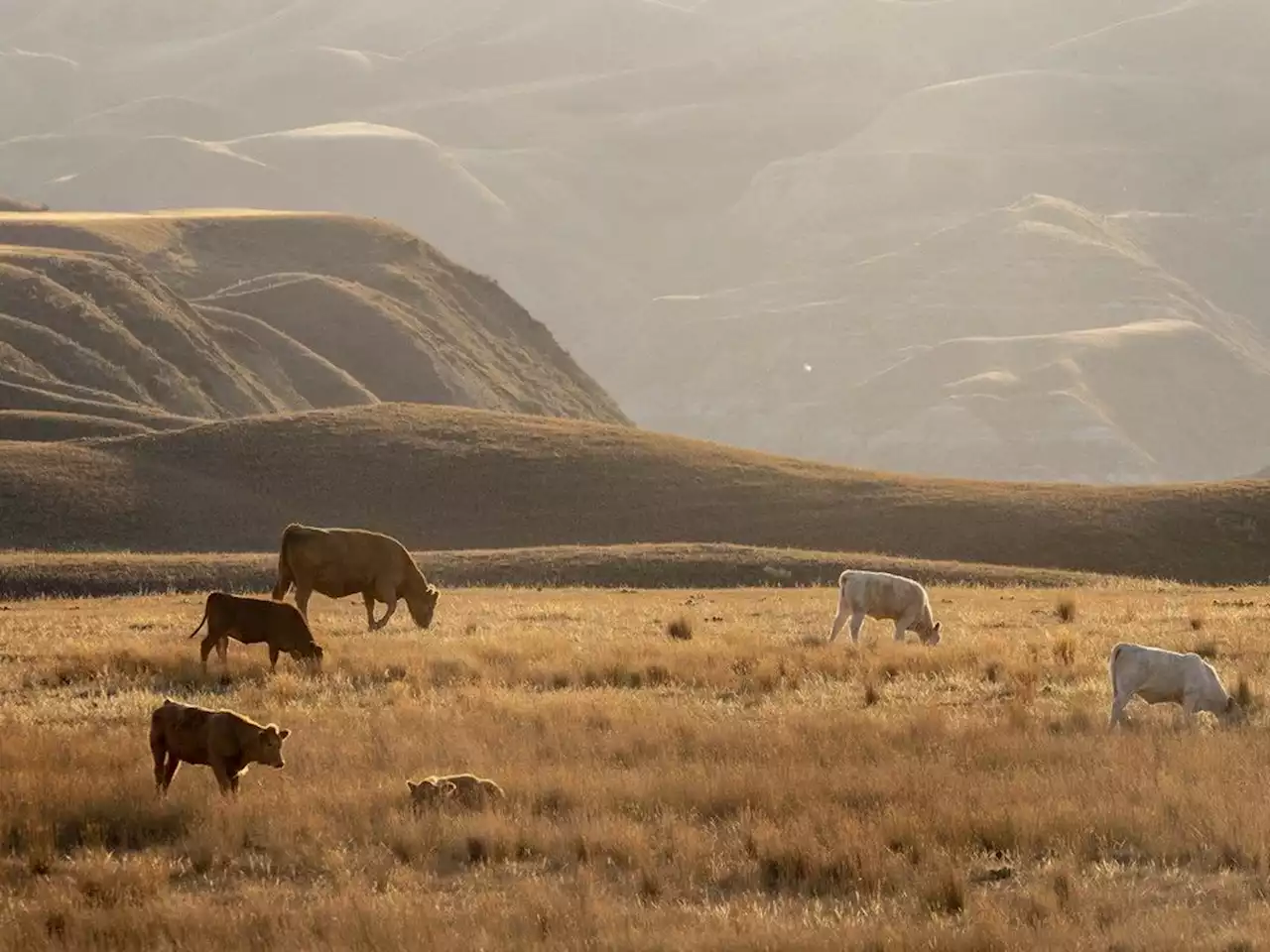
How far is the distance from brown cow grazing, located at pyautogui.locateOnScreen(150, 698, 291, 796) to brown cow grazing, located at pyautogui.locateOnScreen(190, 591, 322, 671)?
22.1ft

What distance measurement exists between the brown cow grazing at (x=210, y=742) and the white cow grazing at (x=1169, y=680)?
26.9 ft

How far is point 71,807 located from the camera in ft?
44.3

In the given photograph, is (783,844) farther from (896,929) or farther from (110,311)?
(110,311)

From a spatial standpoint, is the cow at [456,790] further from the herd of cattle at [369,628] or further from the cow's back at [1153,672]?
the cow's back at [1153,672]

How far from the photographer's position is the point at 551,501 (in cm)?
8006

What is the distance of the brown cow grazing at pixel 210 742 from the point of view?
1409cm

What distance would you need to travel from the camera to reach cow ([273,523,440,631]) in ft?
87.3

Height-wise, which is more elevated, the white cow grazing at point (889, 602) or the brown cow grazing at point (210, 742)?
the white cow grazing at point (889, 602)

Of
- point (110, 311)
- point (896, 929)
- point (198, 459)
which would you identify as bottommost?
point (896, 929)

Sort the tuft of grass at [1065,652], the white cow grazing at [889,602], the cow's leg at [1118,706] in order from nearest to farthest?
the cow's leg at [1118,706], the tuft of grass at [1065,652], the white cow grazing at [889,602]

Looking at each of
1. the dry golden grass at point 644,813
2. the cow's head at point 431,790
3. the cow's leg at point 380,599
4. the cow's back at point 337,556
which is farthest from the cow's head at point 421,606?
the cow's head at point 431,790

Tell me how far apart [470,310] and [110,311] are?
4774cm

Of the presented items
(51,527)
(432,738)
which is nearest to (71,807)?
(432,738)

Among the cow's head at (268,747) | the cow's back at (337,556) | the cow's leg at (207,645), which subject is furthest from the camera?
the cow's back at (337,556)
